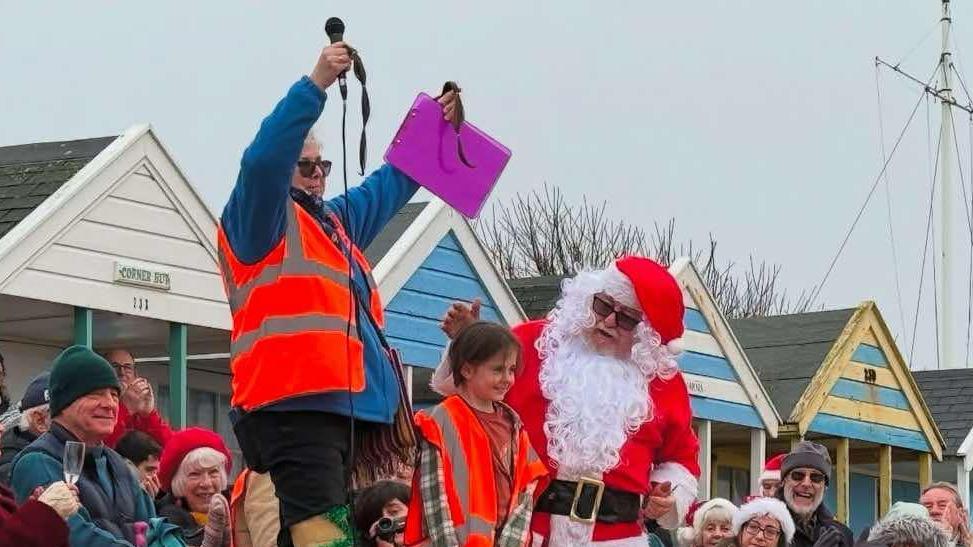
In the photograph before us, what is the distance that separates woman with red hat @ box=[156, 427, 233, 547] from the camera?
27.2 ft

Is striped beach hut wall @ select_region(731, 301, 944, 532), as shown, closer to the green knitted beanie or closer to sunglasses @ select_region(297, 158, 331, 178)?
the green knitted beanie

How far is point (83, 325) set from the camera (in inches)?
447

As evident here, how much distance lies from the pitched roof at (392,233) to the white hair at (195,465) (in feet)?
16.8

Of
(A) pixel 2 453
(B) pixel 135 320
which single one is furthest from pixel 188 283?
(A) pixel 2 453

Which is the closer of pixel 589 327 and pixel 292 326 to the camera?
pixel 292 326

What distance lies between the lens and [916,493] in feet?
74.5

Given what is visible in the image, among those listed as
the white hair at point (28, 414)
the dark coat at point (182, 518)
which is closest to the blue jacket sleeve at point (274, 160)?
the dark coat at point (182, 518)

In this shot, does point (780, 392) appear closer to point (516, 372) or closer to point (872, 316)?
point (872, 316)

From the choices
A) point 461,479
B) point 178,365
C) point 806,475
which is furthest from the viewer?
point 178,365

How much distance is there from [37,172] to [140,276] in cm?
85

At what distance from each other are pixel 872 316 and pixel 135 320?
9.37 m

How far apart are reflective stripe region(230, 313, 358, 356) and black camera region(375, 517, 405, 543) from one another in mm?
1887

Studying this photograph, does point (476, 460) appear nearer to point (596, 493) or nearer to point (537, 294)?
point (596, 493)

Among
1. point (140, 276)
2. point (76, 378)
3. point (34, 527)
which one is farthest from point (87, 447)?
point (140, 276)
